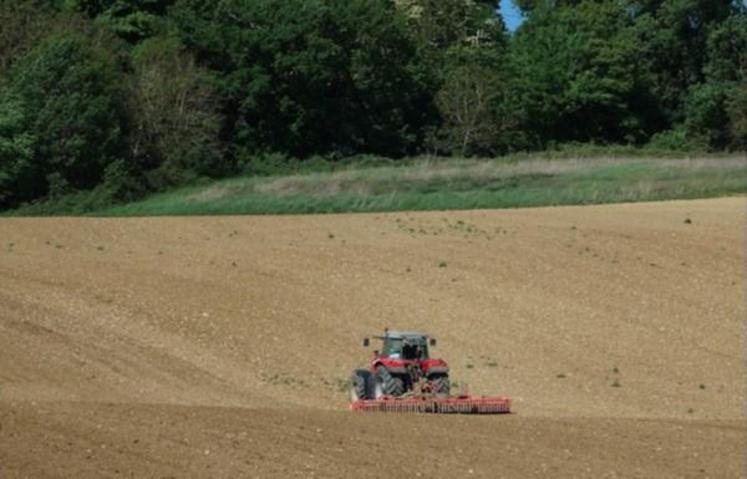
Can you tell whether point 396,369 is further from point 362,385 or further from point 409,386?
point 362,385

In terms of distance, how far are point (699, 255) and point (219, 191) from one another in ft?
68.1

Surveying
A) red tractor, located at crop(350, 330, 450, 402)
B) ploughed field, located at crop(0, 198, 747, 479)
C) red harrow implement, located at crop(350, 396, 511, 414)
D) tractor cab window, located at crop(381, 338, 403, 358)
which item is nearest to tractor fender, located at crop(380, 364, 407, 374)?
red tractor, located at crop(350, 330, 450, 402)

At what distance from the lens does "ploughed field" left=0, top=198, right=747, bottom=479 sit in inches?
642

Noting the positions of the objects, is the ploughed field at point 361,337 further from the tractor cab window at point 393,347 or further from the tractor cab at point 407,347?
the tractor cab at point 407,347

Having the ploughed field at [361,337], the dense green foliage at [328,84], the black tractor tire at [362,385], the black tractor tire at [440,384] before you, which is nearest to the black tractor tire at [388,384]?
the black tractor tire at [362,385]

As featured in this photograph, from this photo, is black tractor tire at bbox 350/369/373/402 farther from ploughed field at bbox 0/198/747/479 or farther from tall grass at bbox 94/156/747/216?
tall grass at bbox 94/156/747/216

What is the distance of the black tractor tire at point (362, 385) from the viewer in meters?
23.3

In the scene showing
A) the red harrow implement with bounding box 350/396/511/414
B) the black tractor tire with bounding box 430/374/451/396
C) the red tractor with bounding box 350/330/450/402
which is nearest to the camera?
the red harrow implement with bounding box 350/396/511/414

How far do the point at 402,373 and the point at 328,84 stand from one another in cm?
5491

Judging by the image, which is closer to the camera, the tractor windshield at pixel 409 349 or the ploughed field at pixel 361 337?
the ploughed field at pixel 361 337

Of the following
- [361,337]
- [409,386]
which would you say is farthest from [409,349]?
[361,337]

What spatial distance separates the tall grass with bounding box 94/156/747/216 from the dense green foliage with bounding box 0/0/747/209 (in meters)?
4.47

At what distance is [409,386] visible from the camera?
23.1m

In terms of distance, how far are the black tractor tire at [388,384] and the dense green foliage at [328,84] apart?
108 feet
